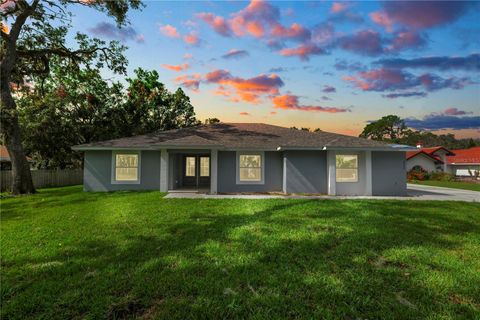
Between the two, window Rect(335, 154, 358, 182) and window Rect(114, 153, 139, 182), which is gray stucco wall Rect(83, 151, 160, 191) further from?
window Rect(335, 154, 358, 182)

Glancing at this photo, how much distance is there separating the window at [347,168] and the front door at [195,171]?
26.3 feet

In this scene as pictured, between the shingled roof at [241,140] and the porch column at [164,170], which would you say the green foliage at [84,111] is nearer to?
the shingled roof at [241,140]

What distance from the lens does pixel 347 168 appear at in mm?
13656

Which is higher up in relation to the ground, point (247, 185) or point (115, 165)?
point (115, 165)

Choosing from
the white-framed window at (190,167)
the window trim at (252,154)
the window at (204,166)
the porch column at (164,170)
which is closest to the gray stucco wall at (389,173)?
the window trim at (252,154)

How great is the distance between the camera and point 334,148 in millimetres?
12914

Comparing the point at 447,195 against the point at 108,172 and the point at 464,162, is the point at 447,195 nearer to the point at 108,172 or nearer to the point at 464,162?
the point at 108,172

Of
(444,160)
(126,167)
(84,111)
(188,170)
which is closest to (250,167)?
(188,170)

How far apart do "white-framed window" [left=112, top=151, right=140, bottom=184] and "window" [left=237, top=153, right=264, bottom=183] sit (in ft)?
19.1

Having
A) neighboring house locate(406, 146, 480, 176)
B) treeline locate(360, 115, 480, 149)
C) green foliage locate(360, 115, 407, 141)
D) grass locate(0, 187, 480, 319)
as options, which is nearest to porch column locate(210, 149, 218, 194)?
grass locate(0, 187, 480, 319)

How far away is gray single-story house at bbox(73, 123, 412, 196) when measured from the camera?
43.4ft

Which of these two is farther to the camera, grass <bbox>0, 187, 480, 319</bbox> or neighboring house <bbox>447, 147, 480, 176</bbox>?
neighboring house <bbox>447, 147, 480, 176</bbox>

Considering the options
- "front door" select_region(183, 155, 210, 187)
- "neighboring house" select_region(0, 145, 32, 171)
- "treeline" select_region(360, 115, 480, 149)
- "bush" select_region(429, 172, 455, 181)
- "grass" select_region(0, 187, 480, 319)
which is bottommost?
"grass" select_region(0, 187, 480, 319)

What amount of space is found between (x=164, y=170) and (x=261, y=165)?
526 centimetres
